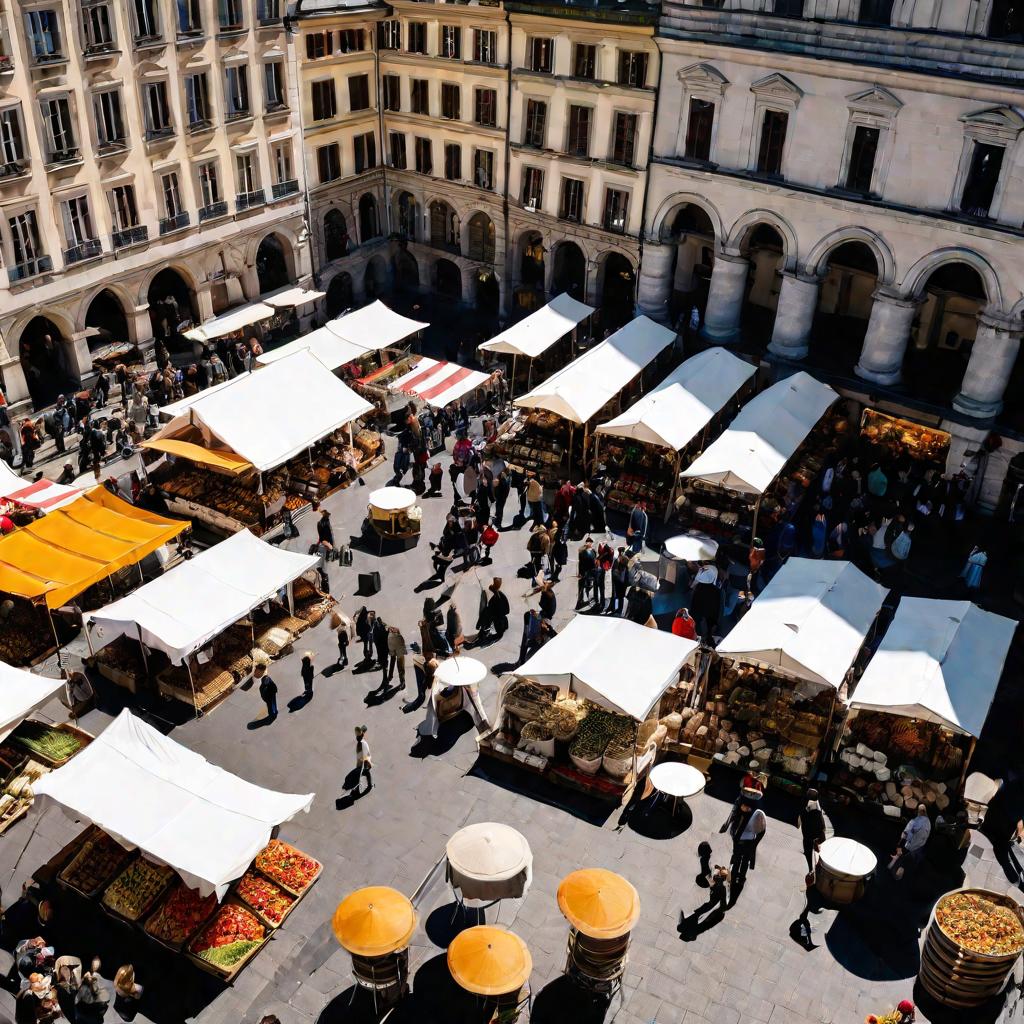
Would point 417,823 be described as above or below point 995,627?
below

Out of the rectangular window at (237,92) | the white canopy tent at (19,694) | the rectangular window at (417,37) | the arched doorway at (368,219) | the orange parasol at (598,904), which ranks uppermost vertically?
the rectangular window at (417,37)

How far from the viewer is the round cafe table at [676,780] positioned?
70.3ft

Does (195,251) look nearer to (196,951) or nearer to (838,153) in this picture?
(838,153)

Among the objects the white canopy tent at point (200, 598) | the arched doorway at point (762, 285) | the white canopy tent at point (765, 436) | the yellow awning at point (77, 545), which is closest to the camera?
the white canopy tent at point (200, 598)

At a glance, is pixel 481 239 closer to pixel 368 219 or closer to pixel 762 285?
pixel 368 219

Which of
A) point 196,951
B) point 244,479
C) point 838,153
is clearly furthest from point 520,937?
point 838,153

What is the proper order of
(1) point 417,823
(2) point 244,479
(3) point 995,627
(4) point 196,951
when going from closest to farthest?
(4) point 196,951 → (1) point 417,823 → (3) point 995,627 → (2) point 244,479

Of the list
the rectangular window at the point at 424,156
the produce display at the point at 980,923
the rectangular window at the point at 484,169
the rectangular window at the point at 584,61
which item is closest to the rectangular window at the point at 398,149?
the rectangular window at the point at 424,156

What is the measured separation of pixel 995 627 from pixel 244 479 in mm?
21604

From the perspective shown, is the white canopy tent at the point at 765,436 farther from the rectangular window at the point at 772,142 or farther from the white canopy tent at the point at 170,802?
the white canopy tent at the point at 170,802

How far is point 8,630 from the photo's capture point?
27062 millimetres

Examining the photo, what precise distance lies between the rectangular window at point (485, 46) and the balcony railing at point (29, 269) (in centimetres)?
1820

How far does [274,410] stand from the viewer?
3294 centimetres

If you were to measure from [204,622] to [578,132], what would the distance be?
2424cm
